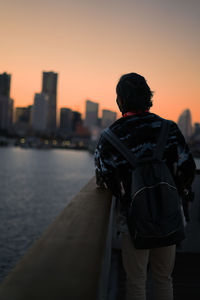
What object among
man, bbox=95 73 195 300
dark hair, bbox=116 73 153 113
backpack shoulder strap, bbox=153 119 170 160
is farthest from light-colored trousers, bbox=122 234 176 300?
dark hair, bbox=116 73 153 113

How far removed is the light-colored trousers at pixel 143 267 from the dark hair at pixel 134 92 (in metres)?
0.76

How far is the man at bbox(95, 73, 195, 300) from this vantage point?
1649mm

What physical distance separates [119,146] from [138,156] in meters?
0.12

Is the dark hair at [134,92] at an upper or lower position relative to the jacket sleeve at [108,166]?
upper

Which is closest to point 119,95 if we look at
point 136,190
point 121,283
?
point 136,190

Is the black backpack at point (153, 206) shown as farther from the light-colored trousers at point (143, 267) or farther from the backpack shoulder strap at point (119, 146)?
the light-colored trousers at point (143, 267)

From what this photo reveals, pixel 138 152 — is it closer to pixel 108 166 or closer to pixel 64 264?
pixel 108 166

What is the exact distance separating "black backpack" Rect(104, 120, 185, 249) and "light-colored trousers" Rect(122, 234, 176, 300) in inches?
4.8

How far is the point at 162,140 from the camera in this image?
1641 mm

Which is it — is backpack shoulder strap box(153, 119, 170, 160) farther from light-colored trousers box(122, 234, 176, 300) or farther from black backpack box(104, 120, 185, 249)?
light-colored trousers box(122, 234, 176, 300)

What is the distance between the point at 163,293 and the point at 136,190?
716 millimetres

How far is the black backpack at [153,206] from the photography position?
1.52m

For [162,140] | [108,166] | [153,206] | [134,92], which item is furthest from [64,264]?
[134,92]

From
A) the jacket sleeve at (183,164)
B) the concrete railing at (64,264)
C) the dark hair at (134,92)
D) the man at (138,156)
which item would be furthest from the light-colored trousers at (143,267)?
the dark hair at (134,92)
